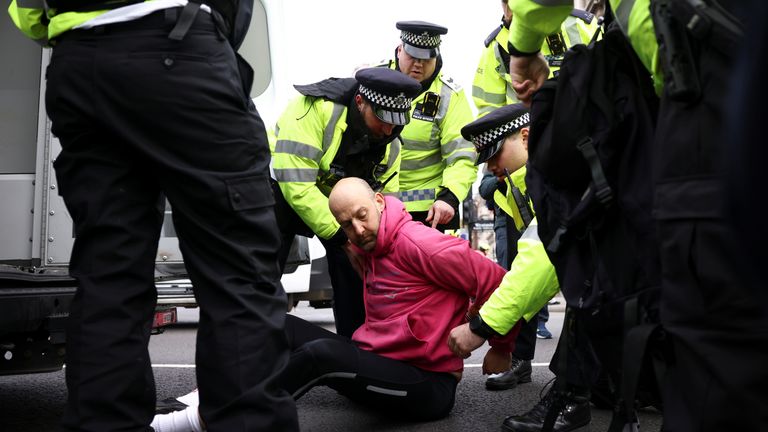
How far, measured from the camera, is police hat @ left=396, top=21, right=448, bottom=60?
5527 mm

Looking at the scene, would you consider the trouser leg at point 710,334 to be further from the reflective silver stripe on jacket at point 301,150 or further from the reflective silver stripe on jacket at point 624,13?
the reflective silver stripe on jacket at point 301,150

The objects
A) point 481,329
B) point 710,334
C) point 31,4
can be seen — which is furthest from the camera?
point 481,329

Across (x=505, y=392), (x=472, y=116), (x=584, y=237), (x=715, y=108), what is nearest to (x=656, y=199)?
(x=715, y=108)

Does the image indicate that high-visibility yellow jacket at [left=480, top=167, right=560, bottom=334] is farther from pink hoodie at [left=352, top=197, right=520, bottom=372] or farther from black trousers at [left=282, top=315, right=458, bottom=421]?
black trousers at [left=282, top=315, right=458, bottom=421]

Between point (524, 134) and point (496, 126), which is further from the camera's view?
point (496, 126)

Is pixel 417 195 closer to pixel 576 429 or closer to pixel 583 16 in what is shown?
pixel 583 16

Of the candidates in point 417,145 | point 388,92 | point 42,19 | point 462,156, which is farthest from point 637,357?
point 417,145

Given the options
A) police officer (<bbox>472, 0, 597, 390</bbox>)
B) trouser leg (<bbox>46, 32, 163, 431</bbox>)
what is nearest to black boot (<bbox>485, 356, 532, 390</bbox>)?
police officer (<bbox>472, 0, 597, 390</bbox>)

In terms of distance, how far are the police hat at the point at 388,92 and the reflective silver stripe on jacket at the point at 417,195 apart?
0.97 metres

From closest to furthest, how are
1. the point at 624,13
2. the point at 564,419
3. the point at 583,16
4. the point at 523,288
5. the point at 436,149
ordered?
1. the point at 624,13
2. the point at 523,288
3. the point at 564,419
4. the point at 583,16
5. the point at 436,149

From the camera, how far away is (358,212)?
4.02 metres

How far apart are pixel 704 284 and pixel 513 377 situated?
3.37 m

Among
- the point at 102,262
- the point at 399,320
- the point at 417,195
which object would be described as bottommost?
the point at 399,320

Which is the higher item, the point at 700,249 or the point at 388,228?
the point at 700,249
